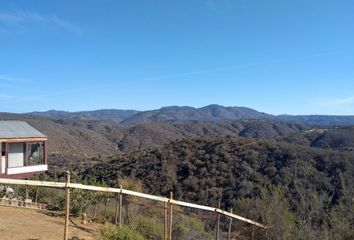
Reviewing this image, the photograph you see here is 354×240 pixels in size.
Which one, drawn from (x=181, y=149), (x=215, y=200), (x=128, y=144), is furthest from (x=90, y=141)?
(x=215, y=200)

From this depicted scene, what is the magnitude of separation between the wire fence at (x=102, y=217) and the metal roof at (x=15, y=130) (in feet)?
21.2

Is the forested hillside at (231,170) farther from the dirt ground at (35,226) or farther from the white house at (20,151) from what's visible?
the dirt ground at (35,226)

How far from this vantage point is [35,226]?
1179 cm

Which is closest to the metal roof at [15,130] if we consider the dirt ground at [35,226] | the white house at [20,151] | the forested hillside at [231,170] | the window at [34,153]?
the white house at [20,151]

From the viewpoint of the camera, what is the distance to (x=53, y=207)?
52.4 feet

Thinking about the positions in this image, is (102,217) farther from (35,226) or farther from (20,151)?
(20,151)

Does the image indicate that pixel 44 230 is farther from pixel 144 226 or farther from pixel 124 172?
pixel 124 172

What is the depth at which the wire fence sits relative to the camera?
11087 mm

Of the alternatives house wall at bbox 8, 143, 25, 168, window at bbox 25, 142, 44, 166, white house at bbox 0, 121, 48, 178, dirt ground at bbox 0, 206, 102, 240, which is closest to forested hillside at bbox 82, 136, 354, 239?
window at bbox 25, 142, 44, 166

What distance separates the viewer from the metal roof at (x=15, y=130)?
24719mm

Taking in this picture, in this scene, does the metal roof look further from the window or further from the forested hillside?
the forested hillside

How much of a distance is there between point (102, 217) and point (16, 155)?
12200mm

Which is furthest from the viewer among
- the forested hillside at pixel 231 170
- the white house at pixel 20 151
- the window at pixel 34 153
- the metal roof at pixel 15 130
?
the forested hillside at pixel 231 170

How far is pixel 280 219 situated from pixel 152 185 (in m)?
22.2
